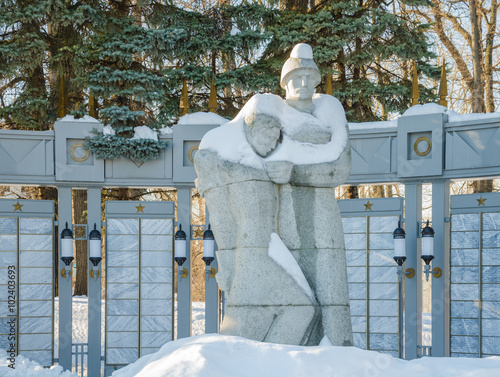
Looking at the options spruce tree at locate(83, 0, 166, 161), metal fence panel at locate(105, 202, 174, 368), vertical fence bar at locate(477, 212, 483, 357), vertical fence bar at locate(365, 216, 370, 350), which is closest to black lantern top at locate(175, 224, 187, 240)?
metal fence panel at locate(105, 202, 174, 368)

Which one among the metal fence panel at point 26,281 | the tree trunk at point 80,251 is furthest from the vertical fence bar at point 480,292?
→ the tree trunk at point 80,251

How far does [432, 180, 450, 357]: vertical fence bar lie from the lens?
10.7m

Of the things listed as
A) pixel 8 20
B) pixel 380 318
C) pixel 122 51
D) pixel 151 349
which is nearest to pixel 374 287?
pixel 380 318

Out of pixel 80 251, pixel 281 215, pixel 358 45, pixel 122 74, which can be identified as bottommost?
pixel 80 251

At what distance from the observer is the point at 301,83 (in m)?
6.74

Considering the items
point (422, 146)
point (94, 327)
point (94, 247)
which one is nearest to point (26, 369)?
point (94, 327)

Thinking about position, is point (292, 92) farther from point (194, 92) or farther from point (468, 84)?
point (468, 84)

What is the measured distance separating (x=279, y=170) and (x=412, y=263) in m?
5.21

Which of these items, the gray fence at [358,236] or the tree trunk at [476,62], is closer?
the gray fence at [358,236]

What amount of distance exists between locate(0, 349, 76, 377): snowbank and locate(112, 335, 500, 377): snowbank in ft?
17.0

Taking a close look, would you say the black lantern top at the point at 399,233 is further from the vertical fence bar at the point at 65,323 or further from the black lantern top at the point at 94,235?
the vertical fence bar at the point at 65,323

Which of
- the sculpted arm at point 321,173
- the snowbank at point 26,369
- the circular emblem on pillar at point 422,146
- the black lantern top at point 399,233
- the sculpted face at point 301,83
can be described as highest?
the sculpted face at point 301,83

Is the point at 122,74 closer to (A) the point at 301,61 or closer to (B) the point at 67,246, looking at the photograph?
(B) the point at 67,246

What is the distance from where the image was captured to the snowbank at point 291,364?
5.11 m
